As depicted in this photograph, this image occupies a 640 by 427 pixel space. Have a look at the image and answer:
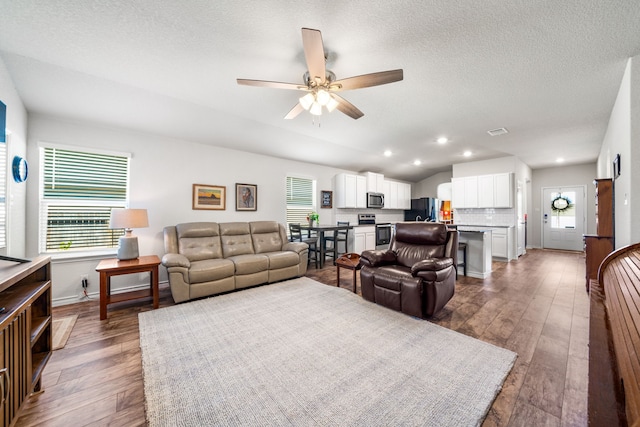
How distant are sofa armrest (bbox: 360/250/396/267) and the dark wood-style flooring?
82 centimetres

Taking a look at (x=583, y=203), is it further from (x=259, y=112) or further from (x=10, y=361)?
(x=10, y=361)

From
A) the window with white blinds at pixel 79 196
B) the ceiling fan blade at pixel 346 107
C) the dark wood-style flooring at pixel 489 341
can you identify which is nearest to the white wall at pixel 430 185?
the dark wood-style flooring at pixel 489 341

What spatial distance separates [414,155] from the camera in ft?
19.0

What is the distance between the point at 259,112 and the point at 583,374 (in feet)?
13.3

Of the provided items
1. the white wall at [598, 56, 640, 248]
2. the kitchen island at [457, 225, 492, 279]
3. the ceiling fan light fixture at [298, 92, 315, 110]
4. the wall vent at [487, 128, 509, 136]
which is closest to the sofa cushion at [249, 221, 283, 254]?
the ceiling fan light fixture at [298, 92, 315, 110]

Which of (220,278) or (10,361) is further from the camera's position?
(220,278)

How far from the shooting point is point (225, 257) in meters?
3.89

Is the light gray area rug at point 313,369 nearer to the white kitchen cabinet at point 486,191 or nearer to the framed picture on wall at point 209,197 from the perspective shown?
the framed picture on wall at point 209,197

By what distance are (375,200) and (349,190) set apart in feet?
3.36

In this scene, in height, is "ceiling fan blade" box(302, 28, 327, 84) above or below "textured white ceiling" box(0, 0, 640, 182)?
below

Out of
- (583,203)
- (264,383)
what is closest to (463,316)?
(264,383)

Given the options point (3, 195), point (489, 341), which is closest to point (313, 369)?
point (489, 341)

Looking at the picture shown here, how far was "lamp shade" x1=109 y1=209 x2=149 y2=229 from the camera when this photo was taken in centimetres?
297

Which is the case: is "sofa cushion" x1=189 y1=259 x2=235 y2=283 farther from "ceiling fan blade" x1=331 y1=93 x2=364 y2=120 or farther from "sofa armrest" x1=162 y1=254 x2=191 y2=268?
"ceiling fan blade" x1=331 y1=93 x2=364 y2=120
